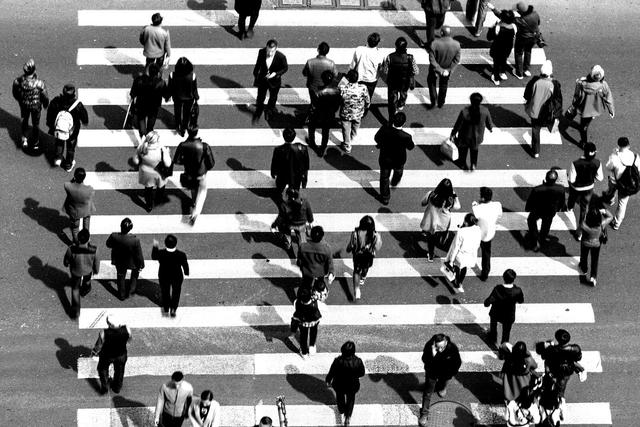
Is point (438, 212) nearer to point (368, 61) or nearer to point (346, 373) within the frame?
point (368, 61)

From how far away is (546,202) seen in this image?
24.0 meters

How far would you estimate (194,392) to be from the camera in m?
22.2

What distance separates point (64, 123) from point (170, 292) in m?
3.79

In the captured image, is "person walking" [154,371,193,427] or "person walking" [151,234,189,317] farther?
"person walking" [151,234,189,317]

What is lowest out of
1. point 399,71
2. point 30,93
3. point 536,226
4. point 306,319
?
point 306,319

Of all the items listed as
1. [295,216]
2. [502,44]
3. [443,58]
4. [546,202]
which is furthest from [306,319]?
[502,44]

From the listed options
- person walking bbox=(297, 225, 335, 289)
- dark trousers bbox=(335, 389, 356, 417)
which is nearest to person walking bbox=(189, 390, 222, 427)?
dark trousers bbox=(335, 389, 356, 417)

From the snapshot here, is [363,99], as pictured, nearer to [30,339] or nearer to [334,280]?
[334,280]

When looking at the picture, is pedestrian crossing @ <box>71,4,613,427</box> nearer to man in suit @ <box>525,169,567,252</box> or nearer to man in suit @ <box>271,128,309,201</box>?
man in suit @ <box>525,169,567,252</box>

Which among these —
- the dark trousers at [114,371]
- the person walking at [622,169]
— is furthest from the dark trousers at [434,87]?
the dark trousers at [114,371]

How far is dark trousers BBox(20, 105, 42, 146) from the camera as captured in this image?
83.1ft

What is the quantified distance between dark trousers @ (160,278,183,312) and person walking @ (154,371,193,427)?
2.26m

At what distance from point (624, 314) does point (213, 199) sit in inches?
290

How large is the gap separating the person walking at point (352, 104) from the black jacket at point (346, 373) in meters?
5.81
